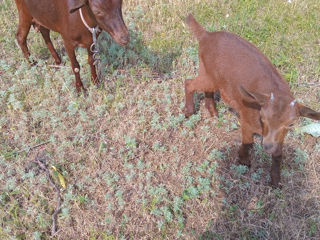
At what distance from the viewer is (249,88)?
3.17 meters

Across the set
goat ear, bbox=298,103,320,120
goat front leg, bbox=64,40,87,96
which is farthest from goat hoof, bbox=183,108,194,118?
Answer: goat ear, bbox=298,103,320,120

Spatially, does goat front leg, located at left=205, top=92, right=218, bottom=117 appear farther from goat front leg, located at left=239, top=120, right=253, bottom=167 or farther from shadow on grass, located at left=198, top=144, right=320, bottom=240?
goat front leg, located at left=239, top=120, right=253, bottom=167

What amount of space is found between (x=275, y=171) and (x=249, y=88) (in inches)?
37.3

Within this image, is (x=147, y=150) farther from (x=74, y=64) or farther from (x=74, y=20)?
(x=74, y=20)

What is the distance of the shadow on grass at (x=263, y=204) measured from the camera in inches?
122

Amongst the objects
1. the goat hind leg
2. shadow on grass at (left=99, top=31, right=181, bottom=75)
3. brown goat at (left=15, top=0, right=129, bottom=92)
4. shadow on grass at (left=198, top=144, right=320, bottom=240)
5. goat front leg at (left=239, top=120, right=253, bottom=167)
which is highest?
brown goat at (left=15, top=0, right=129, bottom=92)

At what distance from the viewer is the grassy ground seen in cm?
316

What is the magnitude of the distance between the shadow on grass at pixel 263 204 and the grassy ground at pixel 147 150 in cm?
1

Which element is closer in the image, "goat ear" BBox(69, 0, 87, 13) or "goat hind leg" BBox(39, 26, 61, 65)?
"goat ear" BBox(69, 0, 87, 13)

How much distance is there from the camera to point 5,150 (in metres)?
3.77

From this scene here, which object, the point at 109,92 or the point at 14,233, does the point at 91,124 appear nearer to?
the point at 109,92

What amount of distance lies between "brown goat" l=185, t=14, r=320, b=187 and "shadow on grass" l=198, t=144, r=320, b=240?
0.50 ft

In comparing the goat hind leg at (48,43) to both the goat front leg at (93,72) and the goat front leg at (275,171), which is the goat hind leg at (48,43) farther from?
the goat front leg at (275,171)

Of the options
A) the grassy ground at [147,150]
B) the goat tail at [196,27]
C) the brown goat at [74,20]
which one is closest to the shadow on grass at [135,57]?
the grassy ground at [147,150]
